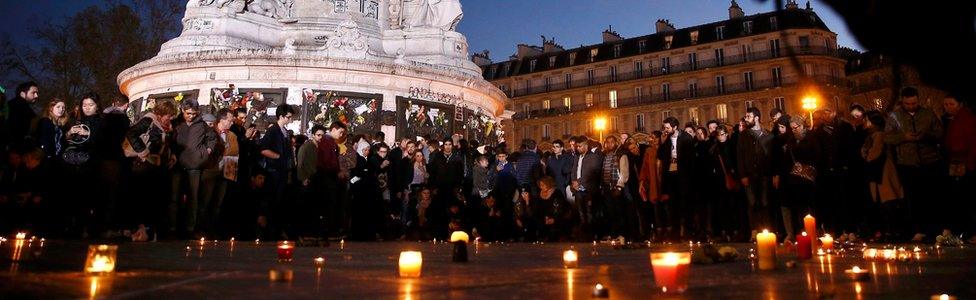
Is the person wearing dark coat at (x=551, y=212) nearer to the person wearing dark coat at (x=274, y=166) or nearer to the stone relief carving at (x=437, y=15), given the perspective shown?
the person wearing dark coat at (x=274, y=166)

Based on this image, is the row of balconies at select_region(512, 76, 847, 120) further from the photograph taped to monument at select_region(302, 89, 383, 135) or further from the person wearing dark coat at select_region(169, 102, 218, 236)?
the person wearing dark coat at select_region(169, 102, 218, 236)

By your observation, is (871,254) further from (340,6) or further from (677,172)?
(340,6)

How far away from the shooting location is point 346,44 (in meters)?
16.6

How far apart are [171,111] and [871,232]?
8.43 metres

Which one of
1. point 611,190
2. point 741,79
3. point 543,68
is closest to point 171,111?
point 611,190

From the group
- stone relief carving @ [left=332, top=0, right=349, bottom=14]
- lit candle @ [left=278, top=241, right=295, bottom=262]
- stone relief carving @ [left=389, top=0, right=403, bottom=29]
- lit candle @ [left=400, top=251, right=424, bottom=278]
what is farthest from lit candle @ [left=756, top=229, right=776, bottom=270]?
stone relief carving @ [left=389, top=0, right=403, bottom=29]

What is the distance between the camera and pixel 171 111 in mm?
7863

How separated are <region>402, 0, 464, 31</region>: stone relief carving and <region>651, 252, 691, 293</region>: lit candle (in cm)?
1777

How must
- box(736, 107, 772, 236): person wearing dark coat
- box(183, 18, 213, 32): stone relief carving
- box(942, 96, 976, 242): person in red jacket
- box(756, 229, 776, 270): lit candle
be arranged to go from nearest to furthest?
box(756, 229, 776, 270): lit candle, box(942, 96, 976, 242): person in red jacket, box(736, 107, 772, 236): person wearing dark coat, box(183, 18, 213, 32): stone relief carving

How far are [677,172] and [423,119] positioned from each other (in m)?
8.10

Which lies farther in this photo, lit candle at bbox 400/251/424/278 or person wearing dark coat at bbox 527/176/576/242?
person wearing dark coat at bbox 527/176/576/242

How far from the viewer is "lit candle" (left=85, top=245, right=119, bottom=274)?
8.16ft

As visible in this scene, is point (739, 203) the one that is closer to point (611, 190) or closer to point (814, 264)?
point (611, 190)

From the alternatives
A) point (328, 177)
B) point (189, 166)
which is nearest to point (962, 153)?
point (328, 177)
